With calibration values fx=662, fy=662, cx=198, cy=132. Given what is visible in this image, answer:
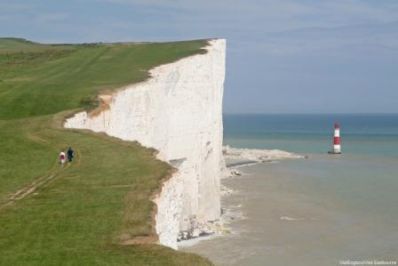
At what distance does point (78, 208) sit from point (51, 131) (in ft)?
30.9

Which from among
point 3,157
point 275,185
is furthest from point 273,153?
point 3,157

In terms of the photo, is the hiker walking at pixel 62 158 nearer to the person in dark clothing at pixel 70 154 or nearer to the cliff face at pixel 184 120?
the person in dark clothing at pixel 70 154

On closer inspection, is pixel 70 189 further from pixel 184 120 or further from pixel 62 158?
pixel 184 120

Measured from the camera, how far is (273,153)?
86.8 m

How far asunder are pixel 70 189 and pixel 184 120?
19.2 metres

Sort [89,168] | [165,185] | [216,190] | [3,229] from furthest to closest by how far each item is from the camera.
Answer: [216,190] → [89,168] → [165,185] → [3,229]

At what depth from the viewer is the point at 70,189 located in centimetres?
1535

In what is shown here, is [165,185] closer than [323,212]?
Yes

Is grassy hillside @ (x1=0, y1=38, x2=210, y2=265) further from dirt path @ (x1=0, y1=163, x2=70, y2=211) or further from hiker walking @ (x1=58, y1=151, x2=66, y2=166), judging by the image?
hiker walking @ (x1=58, y1=151, x2=66, y2=166)

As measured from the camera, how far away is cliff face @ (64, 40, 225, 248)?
93.5ft

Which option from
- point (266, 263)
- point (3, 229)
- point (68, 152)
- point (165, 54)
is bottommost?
point (266, 263)

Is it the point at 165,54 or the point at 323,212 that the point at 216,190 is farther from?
the point at 165,54

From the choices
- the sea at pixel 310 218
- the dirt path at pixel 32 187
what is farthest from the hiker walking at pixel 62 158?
the sea at pixel 310 218

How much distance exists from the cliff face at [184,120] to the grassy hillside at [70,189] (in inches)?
54.1
